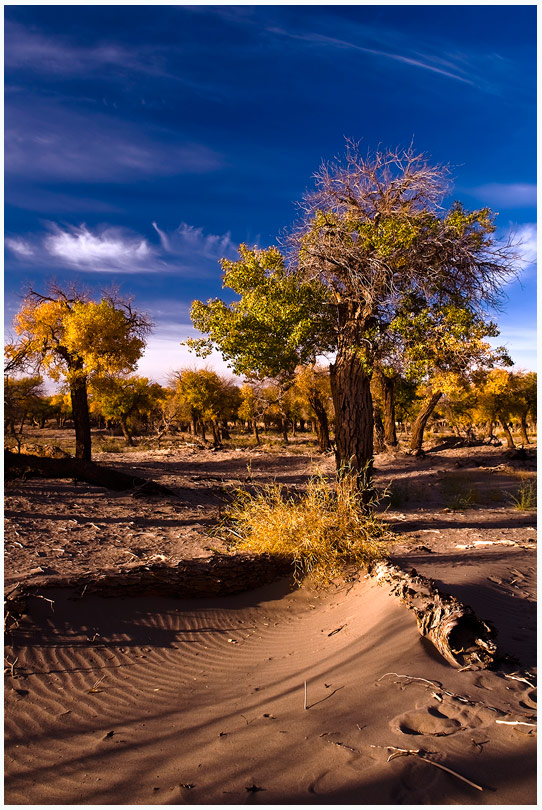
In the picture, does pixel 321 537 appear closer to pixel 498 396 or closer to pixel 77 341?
pixel 77 341

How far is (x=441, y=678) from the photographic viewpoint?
3670 millimetres

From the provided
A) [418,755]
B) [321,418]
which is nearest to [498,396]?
[321,418]

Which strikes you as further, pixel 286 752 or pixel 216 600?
pixel 216 600

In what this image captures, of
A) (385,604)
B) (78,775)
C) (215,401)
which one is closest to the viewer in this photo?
(78,775)

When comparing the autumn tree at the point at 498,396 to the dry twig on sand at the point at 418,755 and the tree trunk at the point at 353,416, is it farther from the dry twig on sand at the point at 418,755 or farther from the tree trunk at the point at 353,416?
the dry twig on sand at the point at 418,755

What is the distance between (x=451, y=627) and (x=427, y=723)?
116 centimetres

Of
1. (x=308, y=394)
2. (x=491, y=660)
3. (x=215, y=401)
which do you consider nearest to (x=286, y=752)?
(x=491, y=660)

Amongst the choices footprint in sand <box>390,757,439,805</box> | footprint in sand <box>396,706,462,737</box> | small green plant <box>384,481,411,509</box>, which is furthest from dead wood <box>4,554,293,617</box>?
small green plant <box>384,481,411,509</box>

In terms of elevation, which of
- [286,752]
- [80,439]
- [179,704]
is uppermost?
[80,439]

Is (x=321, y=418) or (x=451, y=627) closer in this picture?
(x=451, y=627)

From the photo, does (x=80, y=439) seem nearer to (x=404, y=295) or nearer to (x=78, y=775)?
(x=404, y=295)

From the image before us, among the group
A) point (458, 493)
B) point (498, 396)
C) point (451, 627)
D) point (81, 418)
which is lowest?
point (458, 493)

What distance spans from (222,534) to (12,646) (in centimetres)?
497

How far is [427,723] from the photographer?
3092 millimetres
